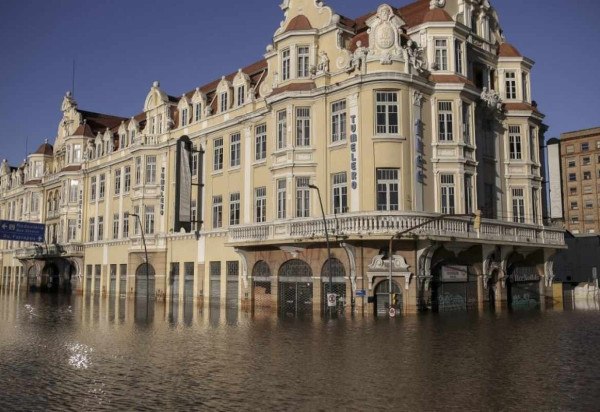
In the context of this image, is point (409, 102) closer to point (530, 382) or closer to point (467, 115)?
point (467, 115)

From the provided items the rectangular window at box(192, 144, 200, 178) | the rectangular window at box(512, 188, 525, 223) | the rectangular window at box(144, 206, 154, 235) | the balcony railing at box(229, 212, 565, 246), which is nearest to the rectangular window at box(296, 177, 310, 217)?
the balcony railing at box(229, 212, 565, 246)

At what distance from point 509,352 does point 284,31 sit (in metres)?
28.8

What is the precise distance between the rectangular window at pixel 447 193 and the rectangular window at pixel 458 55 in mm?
7451

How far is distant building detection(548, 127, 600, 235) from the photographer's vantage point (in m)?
102

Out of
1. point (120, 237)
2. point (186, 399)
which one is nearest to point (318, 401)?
point (186, 399)

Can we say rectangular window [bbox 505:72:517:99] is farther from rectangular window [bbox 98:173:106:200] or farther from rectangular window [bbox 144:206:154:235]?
rectangular window [bbox 98:173:106:200]

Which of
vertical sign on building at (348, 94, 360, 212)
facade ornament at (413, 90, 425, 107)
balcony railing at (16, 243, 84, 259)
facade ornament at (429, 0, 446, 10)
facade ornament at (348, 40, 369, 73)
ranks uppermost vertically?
facade ornament at (429, 0, 446, 10)

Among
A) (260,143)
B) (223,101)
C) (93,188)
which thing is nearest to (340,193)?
(260,143)

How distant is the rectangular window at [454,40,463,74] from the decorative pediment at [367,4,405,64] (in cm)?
464

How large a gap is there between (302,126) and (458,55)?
1147 cm

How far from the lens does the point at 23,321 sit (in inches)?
1313

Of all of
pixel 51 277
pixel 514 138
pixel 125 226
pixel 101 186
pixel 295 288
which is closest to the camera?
pixel 295 288

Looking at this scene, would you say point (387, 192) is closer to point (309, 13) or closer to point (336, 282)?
point (336, 282)

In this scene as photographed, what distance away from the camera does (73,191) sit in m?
69.1
